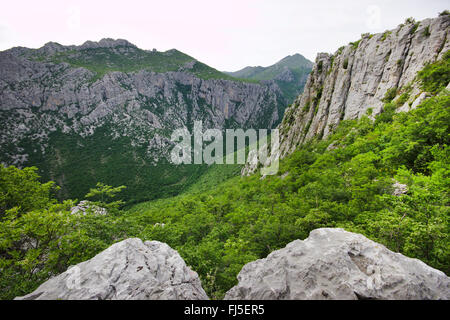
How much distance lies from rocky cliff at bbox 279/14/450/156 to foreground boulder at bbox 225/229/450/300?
987 inches

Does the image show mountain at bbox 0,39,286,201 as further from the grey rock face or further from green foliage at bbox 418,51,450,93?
green foliage at bbox 418,51,450,93

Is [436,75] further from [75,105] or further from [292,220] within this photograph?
[75,105]

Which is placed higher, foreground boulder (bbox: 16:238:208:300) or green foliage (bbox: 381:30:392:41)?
green foliage (bbox: 381:30:392:41)

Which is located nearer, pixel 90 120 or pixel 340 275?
pixel 340 275

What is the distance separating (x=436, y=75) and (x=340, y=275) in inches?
1284

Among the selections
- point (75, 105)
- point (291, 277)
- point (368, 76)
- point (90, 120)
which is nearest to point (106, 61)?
point (75, 105)

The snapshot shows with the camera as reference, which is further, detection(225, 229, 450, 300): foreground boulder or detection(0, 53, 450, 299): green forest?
detection(0, 53, 450, 299): green forest

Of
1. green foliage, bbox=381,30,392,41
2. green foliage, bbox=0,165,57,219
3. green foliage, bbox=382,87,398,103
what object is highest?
green foliage, bbox=381,30,392,41

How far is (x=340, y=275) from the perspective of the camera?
5.54 m

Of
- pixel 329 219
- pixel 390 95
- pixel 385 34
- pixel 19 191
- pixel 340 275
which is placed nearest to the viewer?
pixel 340 275

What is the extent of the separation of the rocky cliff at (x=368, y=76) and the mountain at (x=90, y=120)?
88332mm

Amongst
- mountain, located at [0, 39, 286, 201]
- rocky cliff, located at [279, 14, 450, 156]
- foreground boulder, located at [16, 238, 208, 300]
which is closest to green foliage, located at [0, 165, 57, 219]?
foreground boulder, located at [16, 238, 208, 300]

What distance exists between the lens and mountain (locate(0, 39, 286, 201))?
105875 mm
